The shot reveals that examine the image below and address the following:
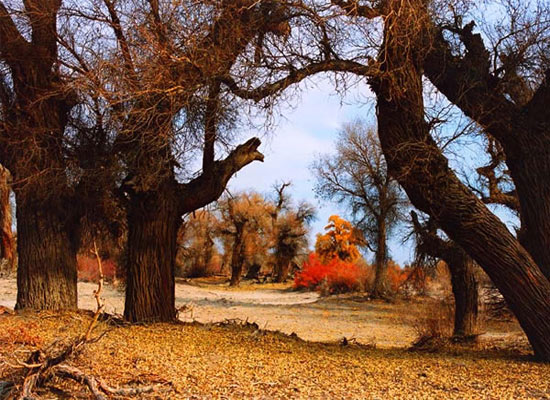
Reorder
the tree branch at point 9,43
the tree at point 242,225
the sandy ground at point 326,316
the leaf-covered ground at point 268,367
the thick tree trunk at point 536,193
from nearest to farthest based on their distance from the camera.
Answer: the leaf-covered ground at point 268,367, the thick tree trunk at point 536,193, the tree branch at point 9,43, the sandy ground at point 326,316, the tree at point 242,225

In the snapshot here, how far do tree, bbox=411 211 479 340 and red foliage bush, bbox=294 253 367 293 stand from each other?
20335 mm

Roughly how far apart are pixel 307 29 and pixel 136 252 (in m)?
4.01

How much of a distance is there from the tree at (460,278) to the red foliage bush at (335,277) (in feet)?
66.7

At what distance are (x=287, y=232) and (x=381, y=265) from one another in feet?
57.0

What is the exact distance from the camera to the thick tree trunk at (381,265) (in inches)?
1080

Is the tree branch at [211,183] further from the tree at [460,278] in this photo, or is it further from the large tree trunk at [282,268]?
the large tree trunk at [282,268]

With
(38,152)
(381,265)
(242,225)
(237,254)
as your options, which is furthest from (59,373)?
(237,254)

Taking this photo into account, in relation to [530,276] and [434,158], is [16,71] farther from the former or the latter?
[530,276]

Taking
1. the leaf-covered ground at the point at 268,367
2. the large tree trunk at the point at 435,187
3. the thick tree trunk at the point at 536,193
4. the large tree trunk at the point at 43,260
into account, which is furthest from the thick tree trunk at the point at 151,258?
the thick tree trunk at the point at 536,193

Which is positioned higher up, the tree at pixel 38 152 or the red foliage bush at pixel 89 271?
the tree at pixel 38 152

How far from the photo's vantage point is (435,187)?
6.88m

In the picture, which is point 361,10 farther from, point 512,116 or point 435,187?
point 512,116

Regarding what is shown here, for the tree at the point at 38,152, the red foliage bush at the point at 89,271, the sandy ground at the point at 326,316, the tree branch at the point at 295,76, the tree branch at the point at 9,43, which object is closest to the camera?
the tree branch at the point at 295,76

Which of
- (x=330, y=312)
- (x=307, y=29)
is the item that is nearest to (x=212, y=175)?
(x=307, y=29)
